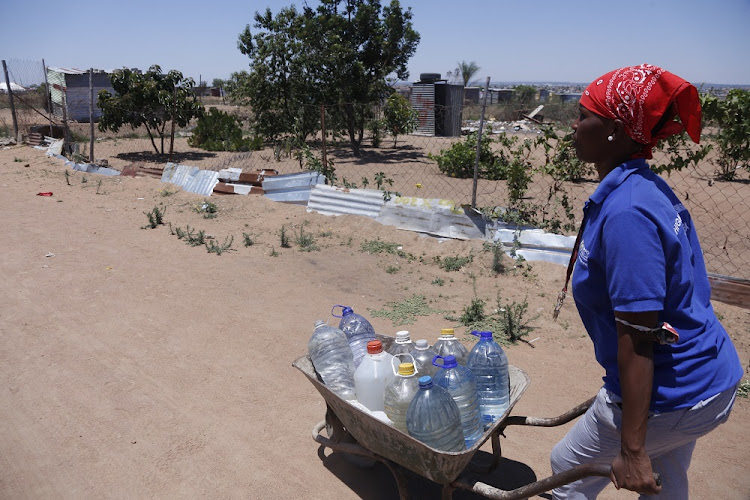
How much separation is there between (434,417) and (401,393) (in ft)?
0.70

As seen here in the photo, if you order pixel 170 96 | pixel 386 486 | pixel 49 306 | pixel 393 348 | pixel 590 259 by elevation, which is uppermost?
pixel 170 96

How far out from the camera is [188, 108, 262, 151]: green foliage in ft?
59.2

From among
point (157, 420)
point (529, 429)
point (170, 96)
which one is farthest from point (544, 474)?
point (170, 96)

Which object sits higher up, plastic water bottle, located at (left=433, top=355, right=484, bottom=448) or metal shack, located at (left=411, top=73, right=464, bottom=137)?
metal shack, located at (left=411, top=73, right=464, bottom=137)

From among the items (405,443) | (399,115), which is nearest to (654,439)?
(405,443)

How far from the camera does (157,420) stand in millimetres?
3662

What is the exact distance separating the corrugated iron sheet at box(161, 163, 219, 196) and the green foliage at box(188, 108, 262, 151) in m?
6.73

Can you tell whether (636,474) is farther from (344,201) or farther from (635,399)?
(344,201)

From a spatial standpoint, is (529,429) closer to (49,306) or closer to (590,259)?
(590,259)

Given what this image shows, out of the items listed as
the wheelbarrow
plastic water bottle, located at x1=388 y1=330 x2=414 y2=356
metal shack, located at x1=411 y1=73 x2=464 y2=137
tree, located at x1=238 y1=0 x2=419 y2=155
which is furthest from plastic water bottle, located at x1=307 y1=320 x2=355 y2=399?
metal shack, located at x1=411 y1=73 x2=464 y2=137

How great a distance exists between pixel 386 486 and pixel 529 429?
1.07m

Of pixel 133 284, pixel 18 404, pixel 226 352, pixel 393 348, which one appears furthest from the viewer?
pixel 133 284

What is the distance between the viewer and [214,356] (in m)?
4.51

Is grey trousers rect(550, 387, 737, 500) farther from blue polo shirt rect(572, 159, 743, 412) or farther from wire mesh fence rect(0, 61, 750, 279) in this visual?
wire mesh fence rect(0, 61, 750, 279)
